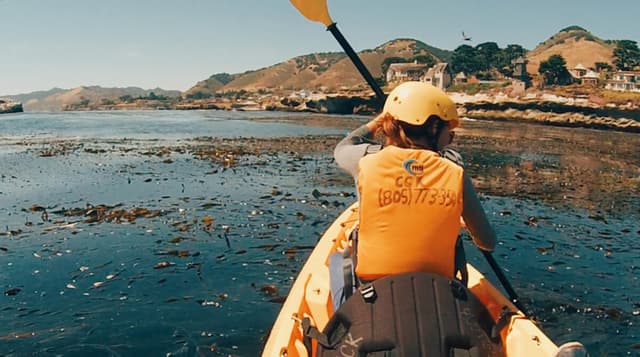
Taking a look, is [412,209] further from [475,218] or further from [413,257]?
[475,218]

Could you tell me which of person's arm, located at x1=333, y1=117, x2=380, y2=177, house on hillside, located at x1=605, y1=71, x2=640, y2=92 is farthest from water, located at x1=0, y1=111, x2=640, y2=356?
house on hillside, located at x1=605, y1=71, x2=640, y2=92

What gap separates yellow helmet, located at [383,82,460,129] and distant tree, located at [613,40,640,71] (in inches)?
5367

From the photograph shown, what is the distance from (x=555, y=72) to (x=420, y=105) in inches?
4423

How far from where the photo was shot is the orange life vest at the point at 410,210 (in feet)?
9.57

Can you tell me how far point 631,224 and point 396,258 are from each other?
1164 centimetres

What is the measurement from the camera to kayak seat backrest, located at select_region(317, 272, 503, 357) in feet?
8.91

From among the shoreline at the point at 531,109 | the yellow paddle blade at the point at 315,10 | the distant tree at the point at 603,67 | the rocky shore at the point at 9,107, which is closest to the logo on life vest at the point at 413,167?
the yellow paddle blade at the point at 315,10

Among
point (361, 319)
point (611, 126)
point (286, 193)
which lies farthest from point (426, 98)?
point (611, 126)

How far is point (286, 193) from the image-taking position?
1441 centimetres

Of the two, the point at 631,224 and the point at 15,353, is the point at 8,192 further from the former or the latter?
the point at 631,224

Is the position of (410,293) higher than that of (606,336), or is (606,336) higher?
(410,293)

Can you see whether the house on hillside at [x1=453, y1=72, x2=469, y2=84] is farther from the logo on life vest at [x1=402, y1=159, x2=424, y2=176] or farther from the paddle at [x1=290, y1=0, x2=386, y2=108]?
the logo on life vest at [x1=402, y1=159, x2=424, y2=176]

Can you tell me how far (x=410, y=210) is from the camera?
2.93 metres

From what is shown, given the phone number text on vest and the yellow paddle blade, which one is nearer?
the phone number text on vest
